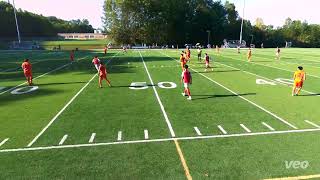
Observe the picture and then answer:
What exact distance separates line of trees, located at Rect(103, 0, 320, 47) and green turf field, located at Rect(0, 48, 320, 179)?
77741 mm

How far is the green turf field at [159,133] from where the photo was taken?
8016mm

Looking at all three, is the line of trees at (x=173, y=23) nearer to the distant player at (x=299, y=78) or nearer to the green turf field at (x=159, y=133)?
the green turf field at (x=159, y=133)

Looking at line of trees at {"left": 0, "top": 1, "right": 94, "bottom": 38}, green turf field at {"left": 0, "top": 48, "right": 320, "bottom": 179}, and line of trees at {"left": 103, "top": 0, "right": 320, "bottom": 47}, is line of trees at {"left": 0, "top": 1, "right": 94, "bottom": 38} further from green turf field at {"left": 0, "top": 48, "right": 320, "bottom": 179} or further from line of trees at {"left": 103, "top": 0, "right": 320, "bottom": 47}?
green turf field at {"left": 0, "top": 48, "right": 320, "bottom": 179}

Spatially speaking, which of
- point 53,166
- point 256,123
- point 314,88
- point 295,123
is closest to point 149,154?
point 53,166

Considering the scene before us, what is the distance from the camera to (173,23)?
9775 centimetres

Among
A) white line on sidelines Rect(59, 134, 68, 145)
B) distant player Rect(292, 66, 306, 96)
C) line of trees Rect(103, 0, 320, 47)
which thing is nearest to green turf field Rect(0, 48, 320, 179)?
white line on sidelines Rect(59, 134, 68, 145)

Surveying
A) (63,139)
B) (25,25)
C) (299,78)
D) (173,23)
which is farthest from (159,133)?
(25,25)

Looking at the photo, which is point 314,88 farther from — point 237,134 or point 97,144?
point 97,144

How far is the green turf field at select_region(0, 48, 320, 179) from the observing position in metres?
8.02

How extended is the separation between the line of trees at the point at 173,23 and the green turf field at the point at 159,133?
77741 mm

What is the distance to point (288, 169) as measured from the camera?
787 cm

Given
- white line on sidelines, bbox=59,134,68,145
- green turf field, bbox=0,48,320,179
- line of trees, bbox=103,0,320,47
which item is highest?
line of trees, bbox=103,0,320,47

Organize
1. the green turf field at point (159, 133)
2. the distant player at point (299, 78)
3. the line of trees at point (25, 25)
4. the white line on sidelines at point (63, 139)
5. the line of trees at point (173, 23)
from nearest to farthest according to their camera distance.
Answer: the green turf field at point (159, 133) < the white line on sidelines at point (63, 139) < the distant player at point (299, 78) < the line of trees at point (173, 23) < the line of trees at point (25, 25)

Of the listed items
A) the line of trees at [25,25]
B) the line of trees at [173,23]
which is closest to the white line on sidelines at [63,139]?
the line of trees at [173,23]
